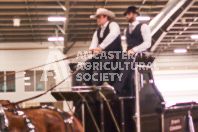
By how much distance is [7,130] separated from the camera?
2.51m

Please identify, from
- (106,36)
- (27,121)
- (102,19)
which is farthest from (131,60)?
(27,121)

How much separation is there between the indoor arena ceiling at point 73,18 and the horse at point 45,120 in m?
8.13

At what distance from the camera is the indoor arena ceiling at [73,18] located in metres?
12.1

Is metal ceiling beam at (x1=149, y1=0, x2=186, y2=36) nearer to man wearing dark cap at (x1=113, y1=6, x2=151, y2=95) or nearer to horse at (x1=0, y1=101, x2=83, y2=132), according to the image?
man wearing dark cap at (x1=113, y1=6, x2=151, y2=95)

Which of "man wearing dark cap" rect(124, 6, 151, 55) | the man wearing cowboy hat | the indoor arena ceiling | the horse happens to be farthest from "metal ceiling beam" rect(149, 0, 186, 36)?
the horse

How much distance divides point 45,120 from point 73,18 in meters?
11.2

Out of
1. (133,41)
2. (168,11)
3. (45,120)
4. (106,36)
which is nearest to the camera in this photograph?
(45,120)

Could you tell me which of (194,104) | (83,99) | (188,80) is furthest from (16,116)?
(188,80)

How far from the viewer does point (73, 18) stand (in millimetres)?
13688

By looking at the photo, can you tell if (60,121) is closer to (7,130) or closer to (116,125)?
(7,130)

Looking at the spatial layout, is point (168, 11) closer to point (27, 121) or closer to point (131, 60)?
point (131, 60)

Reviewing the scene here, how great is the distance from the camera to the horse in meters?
2.66

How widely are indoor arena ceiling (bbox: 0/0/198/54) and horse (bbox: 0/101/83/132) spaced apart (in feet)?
26.7

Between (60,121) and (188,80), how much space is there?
1124cm
